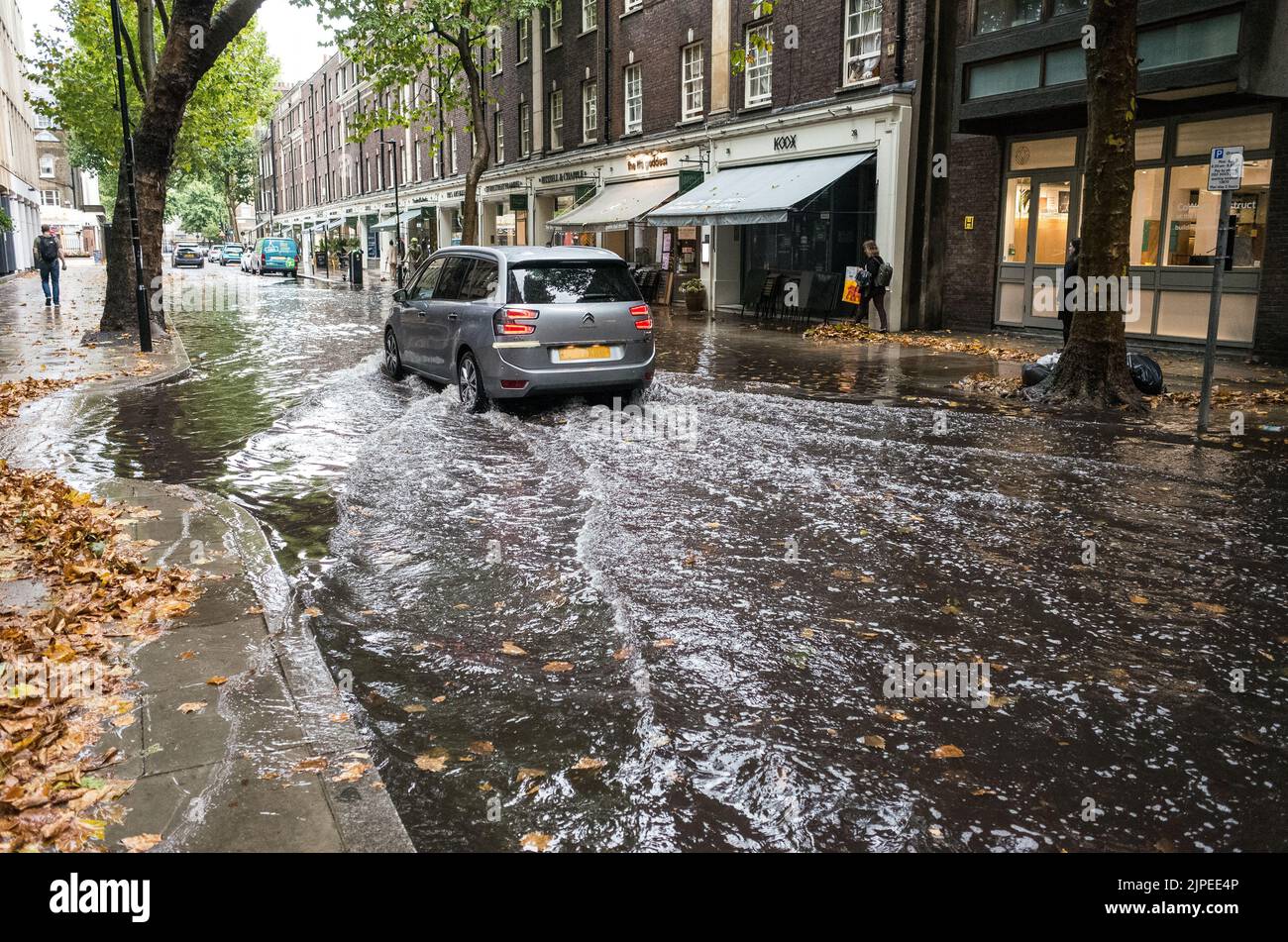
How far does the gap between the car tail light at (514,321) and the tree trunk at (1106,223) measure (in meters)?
5.89

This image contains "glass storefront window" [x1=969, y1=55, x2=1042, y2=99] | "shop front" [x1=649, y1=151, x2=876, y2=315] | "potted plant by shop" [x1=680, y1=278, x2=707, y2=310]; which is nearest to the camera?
"glass storefront window" [x1=969, y1=55, x2=1042, y2=99]

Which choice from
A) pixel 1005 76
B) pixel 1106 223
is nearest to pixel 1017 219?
pixel 1005 76

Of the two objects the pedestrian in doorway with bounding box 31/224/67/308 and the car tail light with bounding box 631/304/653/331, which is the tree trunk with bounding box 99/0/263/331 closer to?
the pedestrian in doorway with bounding box 31/224/67/308

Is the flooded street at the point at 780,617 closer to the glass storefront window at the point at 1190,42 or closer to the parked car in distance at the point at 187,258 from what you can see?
the glass storefront window at the point at 1190,42

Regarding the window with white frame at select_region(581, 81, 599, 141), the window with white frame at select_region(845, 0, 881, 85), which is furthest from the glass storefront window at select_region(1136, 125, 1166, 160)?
the window with white frame at select_region(581, 81, 599, 141)

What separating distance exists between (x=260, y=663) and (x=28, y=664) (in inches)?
35.9

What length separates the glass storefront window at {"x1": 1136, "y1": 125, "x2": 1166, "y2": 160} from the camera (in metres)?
16.8

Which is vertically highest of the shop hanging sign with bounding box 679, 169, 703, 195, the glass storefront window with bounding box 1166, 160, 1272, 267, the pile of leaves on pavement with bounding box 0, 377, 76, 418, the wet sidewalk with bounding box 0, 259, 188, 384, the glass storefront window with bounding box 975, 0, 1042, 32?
the glass storefront window with bounding box 975, 0, 1042, 32

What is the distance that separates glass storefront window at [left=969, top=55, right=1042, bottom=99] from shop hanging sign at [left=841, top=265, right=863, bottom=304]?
4.07m

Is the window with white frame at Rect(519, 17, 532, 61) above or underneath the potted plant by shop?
above

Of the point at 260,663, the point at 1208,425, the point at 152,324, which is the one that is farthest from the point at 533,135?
the point at 260,663

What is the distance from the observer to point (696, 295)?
2759 cm
